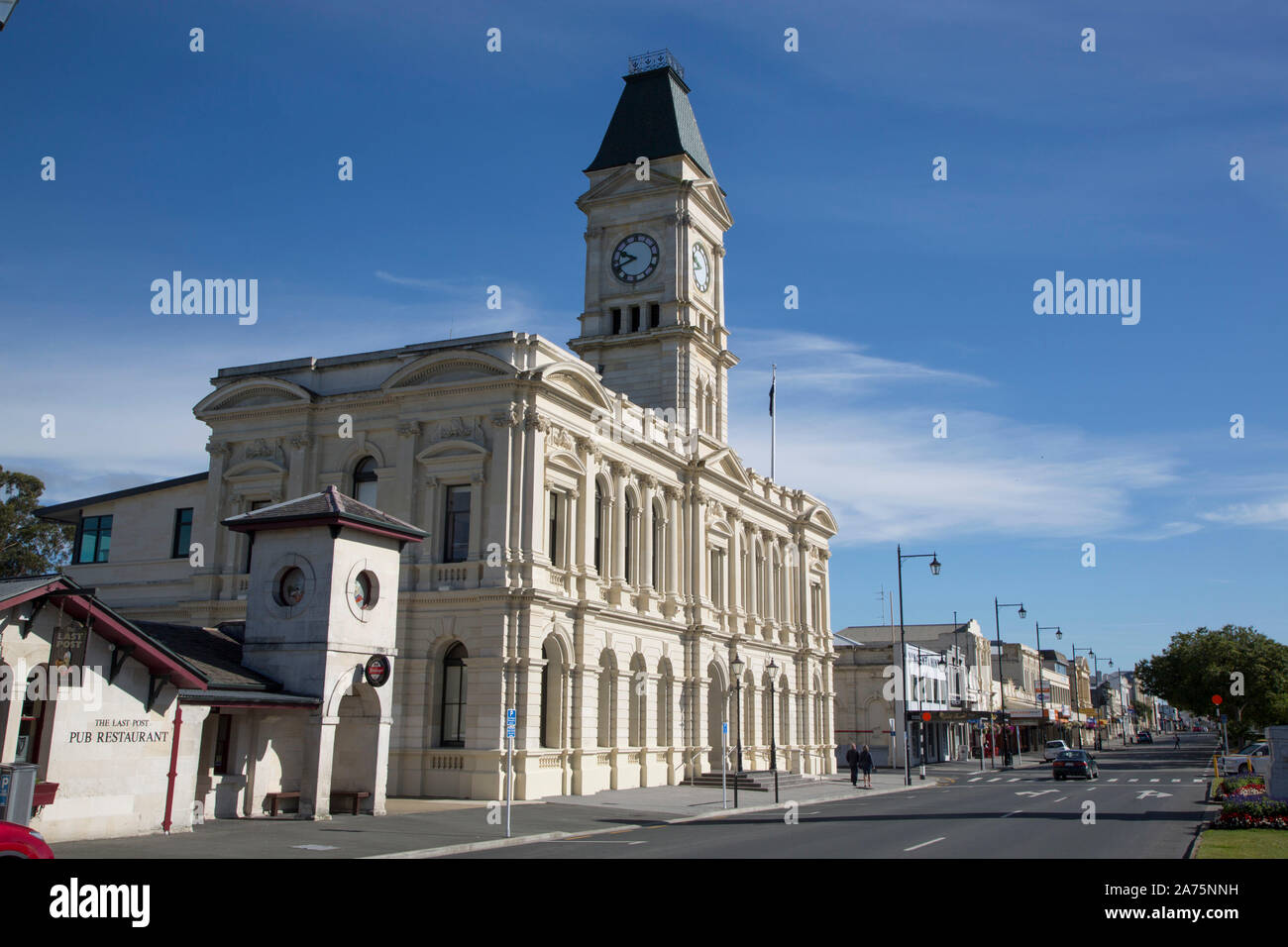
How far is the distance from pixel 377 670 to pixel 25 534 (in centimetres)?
5782

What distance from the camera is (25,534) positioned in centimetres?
7300

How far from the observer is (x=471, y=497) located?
35.9 meters

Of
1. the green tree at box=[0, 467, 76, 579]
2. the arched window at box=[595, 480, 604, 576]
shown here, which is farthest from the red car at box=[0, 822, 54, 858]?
the green tree at box=[0, 467, 76, 579]

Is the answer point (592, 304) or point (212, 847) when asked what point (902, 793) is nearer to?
point (592, 304)

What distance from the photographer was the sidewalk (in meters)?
19.2

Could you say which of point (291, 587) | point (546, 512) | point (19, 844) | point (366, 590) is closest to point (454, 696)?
point (546, 512)

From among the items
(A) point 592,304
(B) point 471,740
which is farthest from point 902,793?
(A) point 592,304

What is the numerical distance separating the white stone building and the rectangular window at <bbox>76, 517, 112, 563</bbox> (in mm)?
103

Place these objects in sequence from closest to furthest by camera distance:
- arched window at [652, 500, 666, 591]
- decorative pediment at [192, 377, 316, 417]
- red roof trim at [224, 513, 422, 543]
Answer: red roof trim at [224, 513, 422, 543] < decorative pediment at [192, 377, 316, 417] < arched window at [652, 500, 666, 591]

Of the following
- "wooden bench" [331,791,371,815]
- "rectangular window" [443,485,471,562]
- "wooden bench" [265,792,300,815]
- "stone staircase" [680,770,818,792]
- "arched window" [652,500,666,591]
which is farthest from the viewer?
"arched window" [652,500,666,591]

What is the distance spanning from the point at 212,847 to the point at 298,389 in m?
22.7

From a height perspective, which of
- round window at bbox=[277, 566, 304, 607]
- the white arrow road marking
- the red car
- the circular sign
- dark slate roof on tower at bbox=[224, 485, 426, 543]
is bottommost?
the white arrow road marking

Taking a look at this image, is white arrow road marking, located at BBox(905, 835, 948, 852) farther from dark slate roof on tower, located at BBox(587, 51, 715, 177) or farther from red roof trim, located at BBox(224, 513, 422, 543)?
dark slate roof on tower, located at BBox(587, 51, 715, 177)
